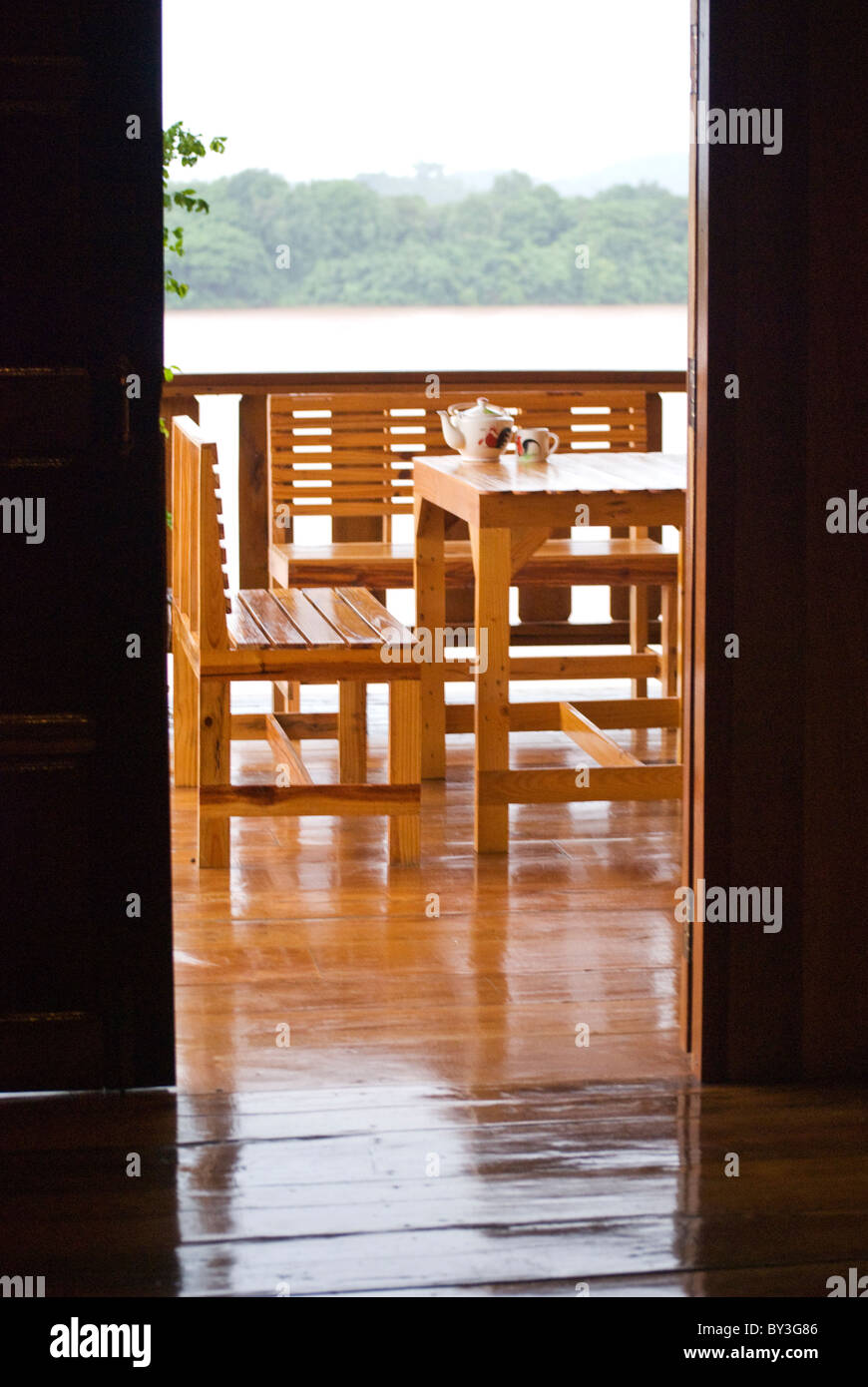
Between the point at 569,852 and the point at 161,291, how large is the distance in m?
1.96

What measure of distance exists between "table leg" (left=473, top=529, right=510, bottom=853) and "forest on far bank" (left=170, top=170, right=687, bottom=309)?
6.01 metres

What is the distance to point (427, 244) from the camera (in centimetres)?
1109

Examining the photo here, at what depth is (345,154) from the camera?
9.74 meters

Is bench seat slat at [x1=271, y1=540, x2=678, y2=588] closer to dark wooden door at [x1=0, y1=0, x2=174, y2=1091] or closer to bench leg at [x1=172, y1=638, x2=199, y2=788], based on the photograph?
bench leg at [x1=172, y1=638, x2=199, y2=788]

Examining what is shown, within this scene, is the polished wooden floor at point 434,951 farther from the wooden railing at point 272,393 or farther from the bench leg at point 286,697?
the wooden railing at point 272,393

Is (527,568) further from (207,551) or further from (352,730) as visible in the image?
(207,551)

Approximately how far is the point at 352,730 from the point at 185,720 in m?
0.51

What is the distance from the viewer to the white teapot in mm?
4387

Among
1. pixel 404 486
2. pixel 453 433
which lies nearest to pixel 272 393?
pixel 404 486

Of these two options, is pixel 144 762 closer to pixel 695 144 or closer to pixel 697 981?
pixel 697 981

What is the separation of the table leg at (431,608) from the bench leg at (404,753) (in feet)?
2.26

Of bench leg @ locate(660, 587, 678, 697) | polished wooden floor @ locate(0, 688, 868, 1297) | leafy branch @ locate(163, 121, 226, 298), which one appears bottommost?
polished wooden floor @ locate(0, 688, 868, 1297)

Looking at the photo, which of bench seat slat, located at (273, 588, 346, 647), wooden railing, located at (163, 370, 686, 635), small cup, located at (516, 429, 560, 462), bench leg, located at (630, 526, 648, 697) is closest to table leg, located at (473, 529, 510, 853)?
bench seat slat, located at (273, 588, 346, 647)

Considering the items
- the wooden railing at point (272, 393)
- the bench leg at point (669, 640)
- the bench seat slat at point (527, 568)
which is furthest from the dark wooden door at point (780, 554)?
the wooden railing at point (272, 393)
